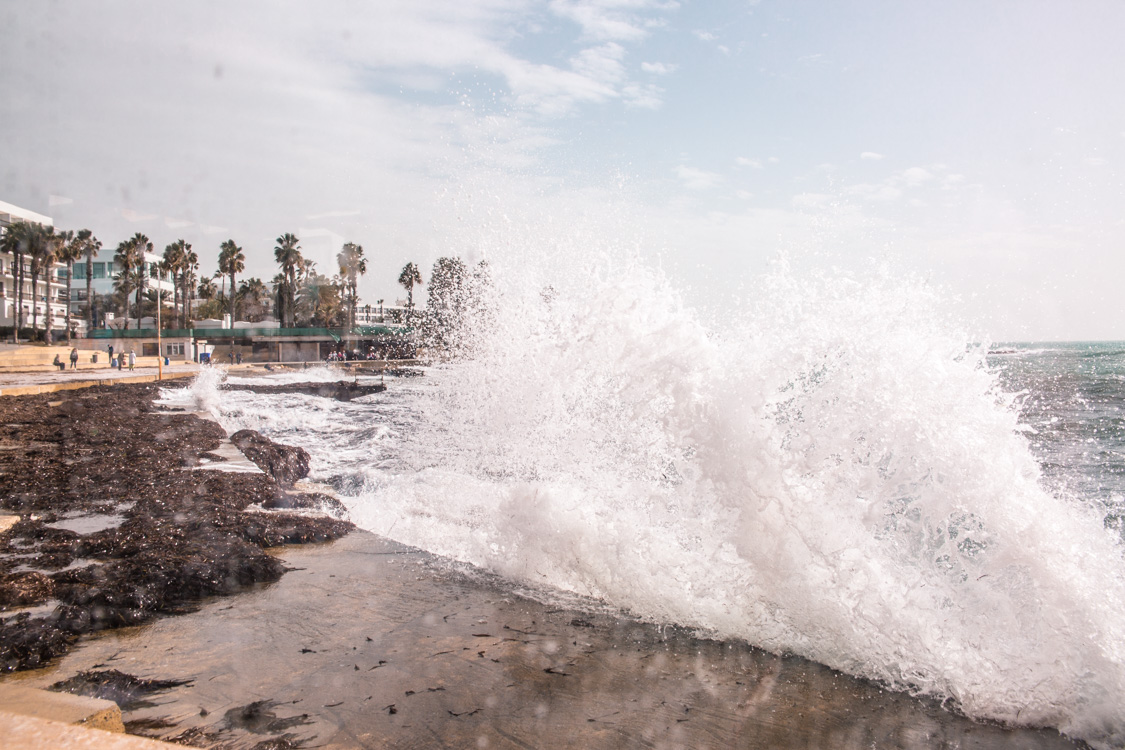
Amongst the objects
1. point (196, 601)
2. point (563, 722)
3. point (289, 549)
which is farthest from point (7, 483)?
point (563, 722)

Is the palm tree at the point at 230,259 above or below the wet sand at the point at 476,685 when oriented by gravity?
above

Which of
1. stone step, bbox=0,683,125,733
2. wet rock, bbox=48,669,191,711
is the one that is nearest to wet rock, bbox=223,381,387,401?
wet rock, bbox=48,669,191,711

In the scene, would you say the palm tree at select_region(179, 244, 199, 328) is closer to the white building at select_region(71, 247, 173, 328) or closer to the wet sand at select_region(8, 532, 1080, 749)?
the white building at select_region(71, 247, 173, 328)

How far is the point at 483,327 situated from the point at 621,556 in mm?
7732

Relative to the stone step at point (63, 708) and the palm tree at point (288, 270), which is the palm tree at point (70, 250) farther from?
the stone step at point (63, 708)

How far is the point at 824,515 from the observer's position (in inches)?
235

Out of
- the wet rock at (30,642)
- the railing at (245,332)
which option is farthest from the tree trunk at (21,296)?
the wet rock at (30,642)

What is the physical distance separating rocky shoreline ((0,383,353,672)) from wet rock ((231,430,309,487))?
41mm

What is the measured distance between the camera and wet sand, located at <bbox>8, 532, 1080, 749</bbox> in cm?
386

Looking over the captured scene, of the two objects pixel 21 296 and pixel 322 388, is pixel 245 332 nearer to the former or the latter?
pixel 21 296

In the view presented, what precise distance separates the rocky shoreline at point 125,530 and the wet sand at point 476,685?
0.34 m

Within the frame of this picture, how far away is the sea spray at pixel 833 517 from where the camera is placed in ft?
16.2

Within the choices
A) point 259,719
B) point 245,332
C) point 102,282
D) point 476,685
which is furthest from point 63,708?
point 102,282

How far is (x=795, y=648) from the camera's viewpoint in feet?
17.2
